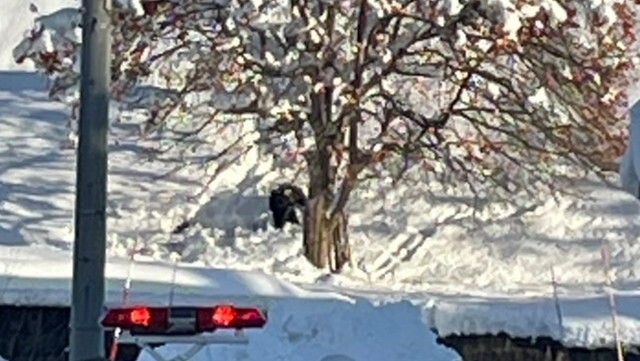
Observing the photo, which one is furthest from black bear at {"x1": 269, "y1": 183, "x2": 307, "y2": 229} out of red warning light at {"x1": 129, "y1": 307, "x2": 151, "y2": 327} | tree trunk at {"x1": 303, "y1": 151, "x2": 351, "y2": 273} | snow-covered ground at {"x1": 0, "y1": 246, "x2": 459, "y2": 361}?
red warning light at {"x1": 129, "y1": 307, "x2": 151, "y2": 327}

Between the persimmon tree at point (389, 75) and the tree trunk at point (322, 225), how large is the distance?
0.02m

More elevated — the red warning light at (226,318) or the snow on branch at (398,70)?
the snow on branch at (398,70)

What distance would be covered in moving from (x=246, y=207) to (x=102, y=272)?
14.6 meters

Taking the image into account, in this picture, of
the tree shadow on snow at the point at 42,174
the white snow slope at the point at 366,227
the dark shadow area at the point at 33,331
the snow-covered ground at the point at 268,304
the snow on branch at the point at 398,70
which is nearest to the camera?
the snow-covered ground at the point at 268,304

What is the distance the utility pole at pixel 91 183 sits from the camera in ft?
26.7

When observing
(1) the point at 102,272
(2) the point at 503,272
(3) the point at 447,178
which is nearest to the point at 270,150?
(3) the point at 447,178

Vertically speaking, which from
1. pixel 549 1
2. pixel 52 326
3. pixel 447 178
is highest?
pixel 549 1

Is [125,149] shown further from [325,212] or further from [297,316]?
[297,316]

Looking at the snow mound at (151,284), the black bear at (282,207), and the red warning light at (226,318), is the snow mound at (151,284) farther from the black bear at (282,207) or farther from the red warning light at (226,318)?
the black bear at (282,207)

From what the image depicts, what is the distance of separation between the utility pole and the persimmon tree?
22.4 ft

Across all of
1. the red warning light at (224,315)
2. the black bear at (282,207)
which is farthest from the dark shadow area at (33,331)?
the black bear at (282,207)

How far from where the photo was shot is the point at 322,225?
18531 mm

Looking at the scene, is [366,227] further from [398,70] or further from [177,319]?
[177,319]

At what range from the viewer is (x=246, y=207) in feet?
74.8
